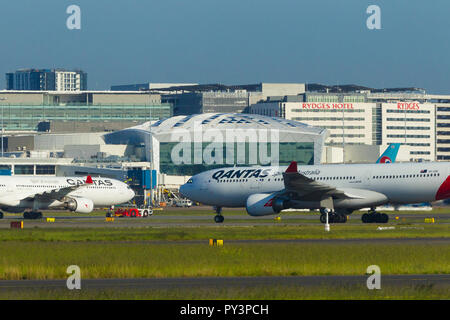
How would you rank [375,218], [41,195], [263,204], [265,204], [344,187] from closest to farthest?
[375,218] < [265,204] < [263,204] < [344,187] < [41,195]

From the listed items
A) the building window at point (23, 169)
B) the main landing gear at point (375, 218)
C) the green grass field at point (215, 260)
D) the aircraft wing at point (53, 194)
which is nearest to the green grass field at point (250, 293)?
the green grass field at point (215, 260)

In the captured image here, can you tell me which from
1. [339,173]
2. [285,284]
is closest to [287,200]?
[339,173]

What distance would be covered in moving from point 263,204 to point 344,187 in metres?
6.68

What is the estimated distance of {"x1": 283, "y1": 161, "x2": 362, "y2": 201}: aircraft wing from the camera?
76.3m

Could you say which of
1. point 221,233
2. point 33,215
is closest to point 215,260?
point 221,233

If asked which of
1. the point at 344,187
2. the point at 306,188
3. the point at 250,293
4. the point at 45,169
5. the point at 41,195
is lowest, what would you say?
the point at 45,169

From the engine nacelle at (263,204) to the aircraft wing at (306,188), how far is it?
A: 1424 mm

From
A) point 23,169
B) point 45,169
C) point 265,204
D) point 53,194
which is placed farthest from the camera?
point 45,169

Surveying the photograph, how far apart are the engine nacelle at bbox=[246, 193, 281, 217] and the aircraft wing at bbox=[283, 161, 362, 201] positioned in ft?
4.67

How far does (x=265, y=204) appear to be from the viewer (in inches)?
3113

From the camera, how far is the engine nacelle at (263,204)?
7879 centimetres

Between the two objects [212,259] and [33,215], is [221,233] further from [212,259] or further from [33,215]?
[33,215]

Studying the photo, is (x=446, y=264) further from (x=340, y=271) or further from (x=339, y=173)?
(x=339, y=173)

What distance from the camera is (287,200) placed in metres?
78.1
